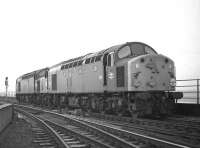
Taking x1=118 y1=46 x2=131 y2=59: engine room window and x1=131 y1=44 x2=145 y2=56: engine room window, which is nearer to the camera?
x1=118 y1=46 x2=131 y2=59: engine room window

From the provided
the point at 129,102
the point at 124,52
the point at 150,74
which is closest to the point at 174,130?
the point at 129,102

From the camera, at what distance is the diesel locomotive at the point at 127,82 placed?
1466 centimetres

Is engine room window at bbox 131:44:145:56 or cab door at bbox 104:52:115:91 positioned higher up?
engine room window at bbox 131:44:145:56

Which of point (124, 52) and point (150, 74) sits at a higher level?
point (124, 52)

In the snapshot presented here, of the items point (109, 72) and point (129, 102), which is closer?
point (129, 102)

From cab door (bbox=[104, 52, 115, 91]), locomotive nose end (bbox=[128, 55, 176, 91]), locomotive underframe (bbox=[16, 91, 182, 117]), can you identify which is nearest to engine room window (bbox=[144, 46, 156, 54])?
locomotive nose end (bbox=[128, 55, 176, 91])

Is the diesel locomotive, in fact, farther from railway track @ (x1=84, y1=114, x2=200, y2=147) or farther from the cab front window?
railway track @ (x1=84, y1=114, x2=200, y2=147)

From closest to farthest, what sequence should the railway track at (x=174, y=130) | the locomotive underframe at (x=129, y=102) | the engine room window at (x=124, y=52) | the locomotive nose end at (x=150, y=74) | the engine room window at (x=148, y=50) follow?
the railway track at (x=174, y=130) < the locomotive underframe at (x=129, y=102) < the locomotive nose end at (x=150, y=74) < the engine room window at (x=124, y=52) < the engine room window at (x=148, y=50)

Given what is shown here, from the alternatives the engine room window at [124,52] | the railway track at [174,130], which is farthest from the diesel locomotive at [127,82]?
the railway track at [174,130]

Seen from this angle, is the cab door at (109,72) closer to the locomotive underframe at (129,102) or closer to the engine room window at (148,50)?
the locomotive underframe at (129,102)

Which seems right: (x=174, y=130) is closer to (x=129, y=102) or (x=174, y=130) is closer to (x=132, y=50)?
(x=129, y=102)

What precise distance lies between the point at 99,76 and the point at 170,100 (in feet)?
15.1

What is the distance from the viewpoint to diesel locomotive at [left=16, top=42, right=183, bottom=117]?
48.1 feet

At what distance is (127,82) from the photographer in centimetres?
1493
